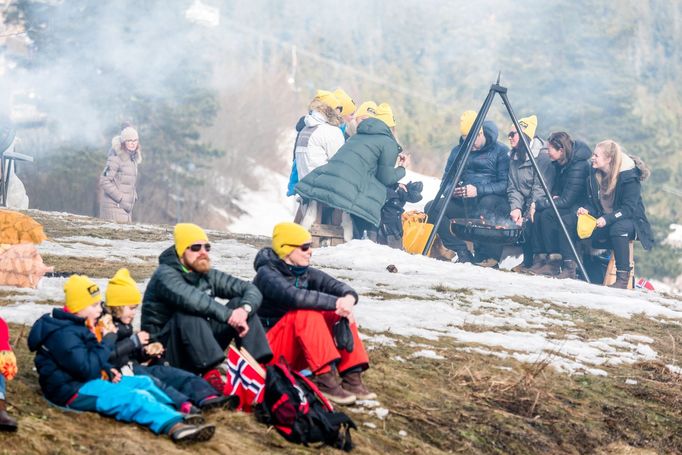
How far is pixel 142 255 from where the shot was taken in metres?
13.4

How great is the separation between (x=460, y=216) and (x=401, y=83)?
110ft

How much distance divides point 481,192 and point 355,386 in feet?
32.1

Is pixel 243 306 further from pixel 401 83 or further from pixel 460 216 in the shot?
pixel 401 83

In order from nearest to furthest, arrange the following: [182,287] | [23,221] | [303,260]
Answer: [182,287]
[303,260]
[23,221]

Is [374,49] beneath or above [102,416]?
above

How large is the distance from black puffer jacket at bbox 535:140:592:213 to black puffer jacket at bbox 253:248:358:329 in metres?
9.33

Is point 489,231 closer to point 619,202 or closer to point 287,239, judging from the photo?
point 619,202

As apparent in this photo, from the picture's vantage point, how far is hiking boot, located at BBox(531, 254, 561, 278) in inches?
631

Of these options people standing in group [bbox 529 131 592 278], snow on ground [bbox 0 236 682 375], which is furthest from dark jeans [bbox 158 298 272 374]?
people standing in group [bbox 529 131 592 278]

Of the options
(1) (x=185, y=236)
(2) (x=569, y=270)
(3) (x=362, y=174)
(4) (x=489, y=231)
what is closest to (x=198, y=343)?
(1) (x=185, y=236)

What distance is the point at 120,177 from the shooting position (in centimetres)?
1920

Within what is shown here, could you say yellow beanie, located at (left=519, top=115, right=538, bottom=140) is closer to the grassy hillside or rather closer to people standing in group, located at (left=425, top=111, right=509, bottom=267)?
A: people standing in group, located at (left=425, top=111, right=509, bottom=267)

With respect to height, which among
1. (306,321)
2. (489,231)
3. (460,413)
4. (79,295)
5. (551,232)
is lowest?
(460,413)

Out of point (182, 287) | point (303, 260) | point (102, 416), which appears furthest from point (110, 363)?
point (303, 260)
